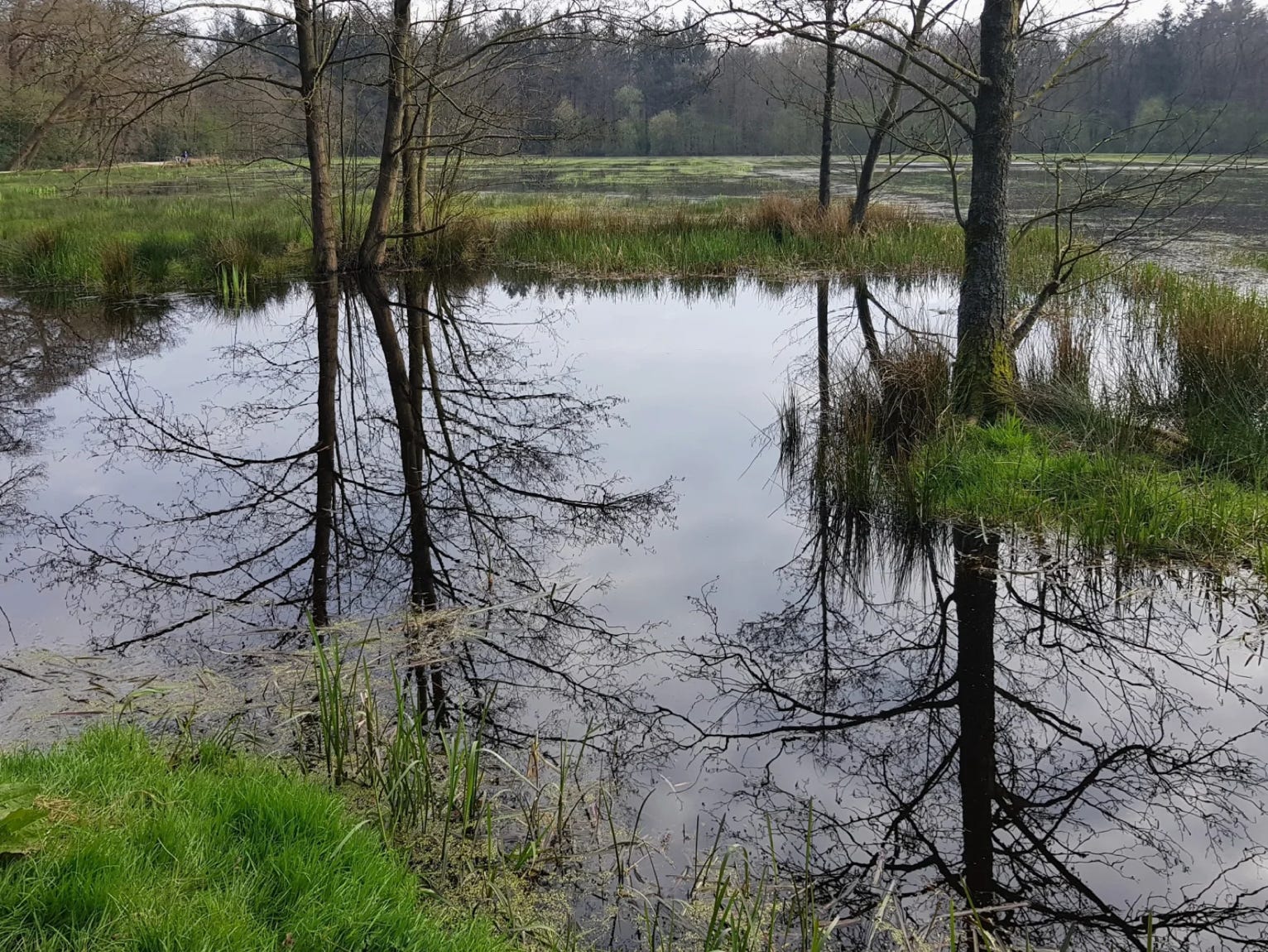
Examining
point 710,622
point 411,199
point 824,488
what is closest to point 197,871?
point 710,622

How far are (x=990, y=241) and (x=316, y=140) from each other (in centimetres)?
872

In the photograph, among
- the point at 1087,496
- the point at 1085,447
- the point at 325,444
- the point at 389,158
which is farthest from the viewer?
the point at 389,158

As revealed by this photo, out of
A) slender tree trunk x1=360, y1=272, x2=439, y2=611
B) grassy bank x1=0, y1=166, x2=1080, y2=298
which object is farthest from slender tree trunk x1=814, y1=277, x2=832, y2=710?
grassy bank x1=0, y1=166, x2=1080, y2=298

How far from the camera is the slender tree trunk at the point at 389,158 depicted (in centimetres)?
1110

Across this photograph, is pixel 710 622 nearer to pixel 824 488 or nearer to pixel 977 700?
pixel 977 700

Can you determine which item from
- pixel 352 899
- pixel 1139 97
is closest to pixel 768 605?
pixel 352 899

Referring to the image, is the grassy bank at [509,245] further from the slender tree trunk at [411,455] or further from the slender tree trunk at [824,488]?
the slender tree trunk at [824,488]

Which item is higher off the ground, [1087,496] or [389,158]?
[389,158]

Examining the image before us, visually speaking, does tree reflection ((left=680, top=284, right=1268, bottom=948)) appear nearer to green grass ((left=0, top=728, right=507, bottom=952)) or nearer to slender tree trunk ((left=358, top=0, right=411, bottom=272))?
green grass ((left=0, top=728, right=507, bottom=952))

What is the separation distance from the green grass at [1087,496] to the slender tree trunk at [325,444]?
115 inches

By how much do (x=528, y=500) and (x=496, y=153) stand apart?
842cm

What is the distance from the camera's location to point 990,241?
572 cm

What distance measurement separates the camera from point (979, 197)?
5.70m

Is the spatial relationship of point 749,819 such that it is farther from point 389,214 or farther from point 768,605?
point 389,214
